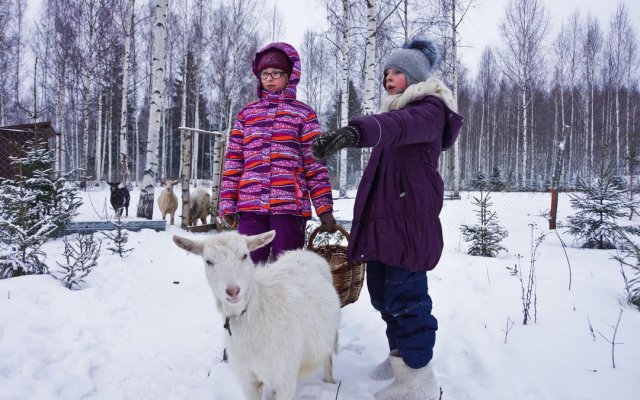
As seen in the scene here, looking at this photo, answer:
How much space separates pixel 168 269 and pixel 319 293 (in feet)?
12.6

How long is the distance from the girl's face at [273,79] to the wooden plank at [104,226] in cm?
495

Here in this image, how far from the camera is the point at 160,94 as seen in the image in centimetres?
1050

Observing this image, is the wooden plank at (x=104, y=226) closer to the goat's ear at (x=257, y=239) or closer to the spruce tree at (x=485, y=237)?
the goat's ear at (x=257, y=239)

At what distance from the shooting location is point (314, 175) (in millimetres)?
3096

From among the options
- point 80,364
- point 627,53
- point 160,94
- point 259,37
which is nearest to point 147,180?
point 160,94

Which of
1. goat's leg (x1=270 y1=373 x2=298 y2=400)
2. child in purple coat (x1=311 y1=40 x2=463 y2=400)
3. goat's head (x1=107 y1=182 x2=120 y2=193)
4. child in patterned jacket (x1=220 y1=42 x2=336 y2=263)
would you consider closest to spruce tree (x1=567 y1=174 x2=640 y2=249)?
child in purple coat (x1=311 y1=40 x2=463 y2=400)

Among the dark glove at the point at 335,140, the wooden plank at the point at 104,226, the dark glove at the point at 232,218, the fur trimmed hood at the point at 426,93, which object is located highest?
the fur trimmed hood at the point at 426,93

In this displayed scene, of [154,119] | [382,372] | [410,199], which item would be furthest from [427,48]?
[154,119]

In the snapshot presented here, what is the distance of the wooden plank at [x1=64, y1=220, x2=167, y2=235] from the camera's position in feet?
24.2

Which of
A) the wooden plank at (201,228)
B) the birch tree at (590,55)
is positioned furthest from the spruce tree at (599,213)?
the birch tree at (590,55)

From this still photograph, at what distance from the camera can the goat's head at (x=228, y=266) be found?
6.58ft

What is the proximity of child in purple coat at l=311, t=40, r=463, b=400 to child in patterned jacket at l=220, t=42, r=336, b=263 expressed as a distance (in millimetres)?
610

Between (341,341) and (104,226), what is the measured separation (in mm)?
6269

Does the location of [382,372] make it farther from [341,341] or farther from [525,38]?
[525,38]
